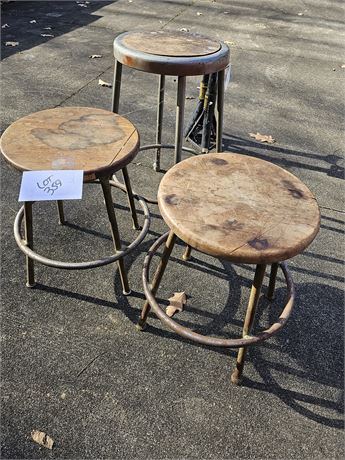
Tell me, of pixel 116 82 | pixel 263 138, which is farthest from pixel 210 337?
pixel 263 138

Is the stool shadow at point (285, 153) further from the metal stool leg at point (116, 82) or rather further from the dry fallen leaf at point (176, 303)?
the dry fallen leaf at point (176, 303)

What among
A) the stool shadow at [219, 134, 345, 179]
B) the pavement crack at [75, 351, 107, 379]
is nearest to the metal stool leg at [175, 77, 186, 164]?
the pavement crack at [75, 351, 107, 379]

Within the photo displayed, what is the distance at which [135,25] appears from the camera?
668cm

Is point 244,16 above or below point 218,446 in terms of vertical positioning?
above

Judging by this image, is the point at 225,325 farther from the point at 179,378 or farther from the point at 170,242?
the point at 170,242

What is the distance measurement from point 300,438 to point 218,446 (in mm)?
372

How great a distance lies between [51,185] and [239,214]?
806 mm

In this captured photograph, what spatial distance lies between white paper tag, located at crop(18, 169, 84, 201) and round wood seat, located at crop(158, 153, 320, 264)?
0.37 m

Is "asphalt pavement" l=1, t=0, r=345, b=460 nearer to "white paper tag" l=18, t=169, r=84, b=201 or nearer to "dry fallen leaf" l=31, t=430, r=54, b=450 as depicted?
"dry fallen leaf" l=31, t=430, r=54, b=450

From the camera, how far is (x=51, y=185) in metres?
1.68

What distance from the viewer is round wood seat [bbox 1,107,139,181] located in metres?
1.74

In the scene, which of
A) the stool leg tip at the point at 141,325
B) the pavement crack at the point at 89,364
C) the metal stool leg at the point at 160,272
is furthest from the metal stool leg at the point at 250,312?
the pavement crack at the point at 89,364

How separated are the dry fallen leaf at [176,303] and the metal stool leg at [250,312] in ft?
1.55

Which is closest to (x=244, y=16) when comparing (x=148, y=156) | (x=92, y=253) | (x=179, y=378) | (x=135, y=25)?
(x=135, y=25)
